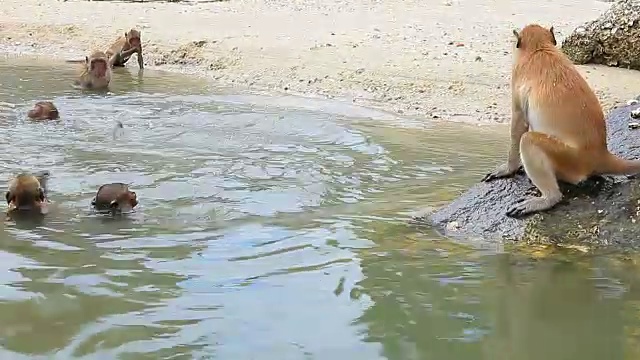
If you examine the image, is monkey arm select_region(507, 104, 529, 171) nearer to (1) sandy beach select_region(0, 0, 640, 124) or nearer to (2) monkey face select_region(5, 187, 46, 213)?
(2) monkey face select_region(5, 187, 46, 213)

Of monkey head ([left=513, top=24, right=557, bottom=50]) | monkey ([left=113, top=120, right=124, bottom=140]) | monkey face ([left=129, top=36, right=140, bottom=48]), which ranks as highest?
monkey head ([left=513, top=24, right=557, bottom=50])

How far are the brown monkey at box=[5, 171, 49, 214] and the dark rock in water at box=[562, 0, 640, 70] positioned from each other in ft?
33.1

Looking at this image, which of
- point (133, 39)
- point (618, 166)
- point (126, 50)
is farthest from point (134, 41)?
point (618, 166)

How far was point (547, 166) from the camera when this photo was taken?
6301 millimetres

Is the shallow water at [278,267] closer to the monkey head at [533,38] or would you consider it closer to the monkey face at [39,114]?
the monkey face at [39,114]

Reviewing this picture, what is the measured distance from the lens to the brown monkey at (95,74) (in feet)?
45.1

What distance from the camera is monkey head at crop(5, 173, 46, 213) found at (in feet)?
24.0

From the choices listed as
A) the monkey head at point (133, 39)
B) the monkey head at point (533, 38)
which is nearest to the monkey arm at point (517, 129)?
the monkey head at point (533, 38)

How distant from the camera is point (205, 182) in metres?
8.55

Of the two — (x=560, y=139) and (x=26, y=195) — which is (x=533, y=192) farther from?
(x=26, y=195)

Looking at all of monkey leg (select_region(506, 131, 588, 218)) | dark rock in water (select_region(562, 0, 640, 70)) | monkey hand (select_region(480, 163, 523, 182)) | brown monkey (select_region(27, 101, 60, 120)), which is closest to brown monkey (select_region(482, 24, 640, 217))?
monkey leg (select_region(506, 131, 588, 218))

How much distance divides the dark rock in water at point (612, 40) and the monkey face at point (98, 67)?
746cm

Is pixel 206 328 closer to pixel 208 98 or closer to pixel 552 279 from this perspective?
pixel 552 279

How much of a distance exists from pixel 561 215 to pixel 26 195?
4111 mm
